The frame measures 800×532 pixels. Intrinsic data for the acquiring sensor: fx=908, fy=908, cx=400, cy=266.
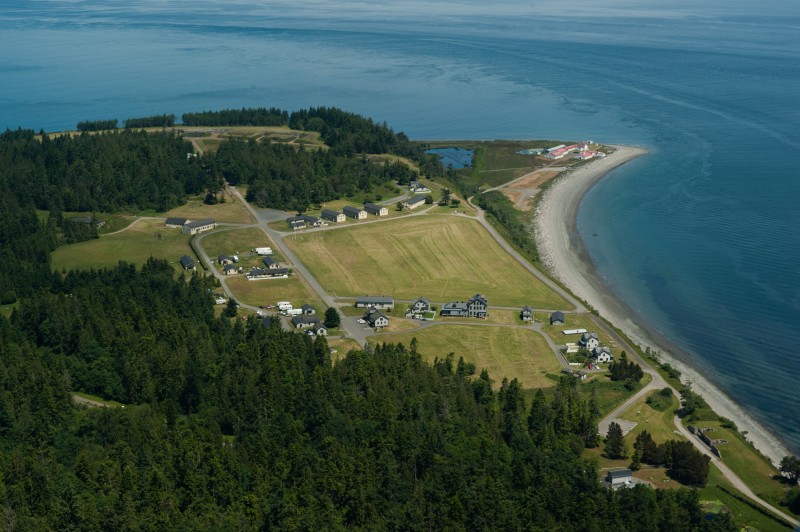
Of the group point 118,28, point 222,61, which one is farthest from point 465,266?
point 118,28

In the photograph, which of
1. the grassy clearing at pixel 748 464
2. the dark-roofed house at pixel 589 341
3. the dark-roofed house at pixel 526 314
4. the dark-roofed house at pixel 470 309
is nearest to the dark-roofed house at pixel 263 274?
the dark-roofed house at pixel 470 309

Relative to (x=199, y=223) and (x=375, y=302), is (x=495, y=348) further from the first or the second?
(x=199, y=223)

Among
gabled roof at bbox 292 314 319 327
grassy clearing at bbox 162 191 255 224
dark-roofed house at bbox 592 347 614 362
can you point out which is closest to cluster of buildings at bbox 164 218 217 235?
grassy clearing at bbox 162 191 255 224

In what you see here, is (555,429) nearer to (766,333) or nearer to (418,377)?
(418,377)

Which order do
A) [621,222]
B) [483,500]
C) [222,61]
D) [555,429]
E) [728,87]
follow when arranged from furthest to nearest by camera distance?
[222,61] → [728,87] → [621,222] → [555,429] → [483,500]

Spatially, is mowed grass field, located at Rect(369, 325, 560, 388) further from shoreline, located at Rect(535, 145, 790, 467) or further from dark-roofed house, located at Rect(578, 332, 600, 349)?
shoreline, located at Rect(535, 145, 790, 467)
